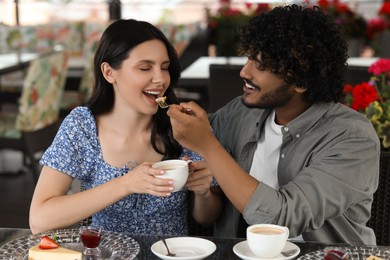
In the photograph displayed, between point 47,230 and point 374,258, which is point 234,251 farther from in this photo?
point 47,230

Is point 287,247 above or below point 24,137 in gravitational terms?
above

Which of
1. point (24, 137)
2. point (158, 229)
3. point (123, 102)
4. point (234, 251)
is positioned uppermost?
point (123, 102)

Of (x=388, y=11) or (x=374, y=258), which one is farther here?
(x=388, y=11)

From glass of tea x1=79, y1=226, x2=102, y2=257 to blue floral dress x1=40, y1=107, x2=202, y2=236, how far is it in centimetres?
39

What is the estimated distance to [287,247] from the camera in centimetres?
175

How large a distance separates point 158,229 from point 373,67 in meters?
1.03

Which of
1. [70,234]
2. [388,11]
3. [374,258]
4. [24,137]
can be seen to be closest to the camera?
[374,258]

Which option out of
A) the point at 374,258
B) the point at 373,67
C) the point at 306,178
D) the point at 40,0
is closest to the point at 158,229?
the point at 306,178

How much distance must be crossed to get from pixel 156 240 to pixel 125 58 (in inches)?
22.1

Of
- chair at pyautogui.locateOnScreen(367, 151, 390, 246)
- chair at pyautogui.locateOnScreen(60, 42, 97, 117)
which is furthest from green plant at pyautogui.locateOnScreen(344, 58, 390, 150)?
chair at pyautogui.locateOnScreen(60, 42, 97, 117)

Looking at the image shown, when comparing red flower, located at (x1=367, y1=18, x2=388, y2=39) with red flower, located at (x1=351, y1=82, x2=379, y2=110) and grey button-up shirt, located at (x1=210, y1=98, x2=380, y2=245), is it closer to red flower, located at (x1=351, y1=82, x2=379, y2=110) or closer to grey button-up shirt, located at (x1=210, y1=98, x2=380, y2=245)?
red flower, located at (x1=351, y1=82, x2=379, y2=110)

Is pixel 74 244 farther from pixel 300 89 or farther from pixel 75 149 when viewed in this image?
pixel 300 89

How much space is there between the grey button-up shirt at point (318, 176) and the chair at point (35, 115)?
2292 millimetres

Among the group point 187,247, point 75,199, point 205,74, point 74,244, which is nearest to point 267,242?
point 187,247
